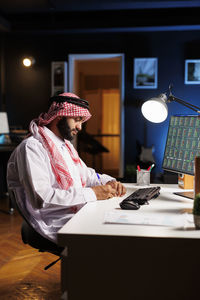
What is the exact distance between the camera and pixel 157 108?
2.13 metres

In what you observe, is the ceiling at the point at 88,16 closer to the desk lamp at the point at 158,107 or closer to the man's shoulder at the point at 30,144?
the desk lamp at the point at 158,107

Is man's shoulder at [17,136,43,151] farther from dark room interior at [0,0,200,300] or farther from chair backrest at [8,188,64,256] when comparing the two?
dark room interior at [0,0,200,300]

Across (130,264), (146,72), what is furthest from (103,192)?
(146,72)

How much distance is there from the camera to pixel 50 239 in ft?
5.85

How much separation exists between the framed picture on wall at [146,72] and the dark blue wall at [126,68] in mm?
89

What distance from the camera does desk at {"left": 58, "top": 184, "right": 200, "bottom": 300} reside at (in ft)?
3.72

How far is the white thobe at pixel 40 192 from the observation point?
1.69m

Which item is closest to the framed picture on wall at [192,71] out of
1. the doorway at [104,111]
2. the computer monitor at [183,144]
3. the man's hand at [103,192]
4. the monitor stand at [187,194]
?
the doorway at [104,111]

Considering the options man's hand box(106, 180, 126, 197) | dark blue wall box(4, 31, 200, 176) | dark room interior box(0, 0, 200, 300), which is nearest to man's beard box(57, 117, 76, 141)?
man's hand box(106, 180, 126, 197)

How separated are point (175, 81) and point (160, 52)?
0.57 m

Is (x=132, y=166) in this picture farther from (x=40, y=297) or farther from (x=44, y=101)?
(x=40, y=297)

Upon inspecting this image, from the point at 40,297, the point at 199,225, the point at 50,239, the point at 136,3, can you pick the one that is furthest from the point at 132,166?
the point at 199,225

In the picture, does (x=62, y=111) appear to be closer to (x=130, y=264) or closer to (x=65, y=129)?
(x=65, y=129)

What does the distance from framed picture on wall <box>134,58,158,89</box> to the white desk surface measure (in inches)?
170
